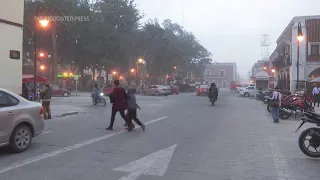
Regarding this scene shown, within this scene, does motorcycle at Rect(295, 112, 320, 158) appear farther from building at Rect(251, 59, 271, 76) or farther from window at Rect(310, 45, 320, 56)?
building at Rect(251, 59, 271, 76)

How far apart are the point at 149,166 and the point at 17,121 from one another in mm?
3329

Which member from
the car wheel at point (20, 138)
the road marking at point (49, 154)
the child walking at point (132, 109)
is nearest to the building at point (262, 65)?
the child walking at point (132, 109)

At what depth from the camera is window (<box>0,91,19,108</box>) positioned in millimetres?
7609

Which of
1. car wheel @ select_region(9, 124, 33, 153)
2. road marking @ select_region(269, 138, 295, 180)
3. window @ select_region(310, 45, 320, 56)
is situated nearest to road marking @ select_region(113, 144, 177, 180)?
road marking @ select_region(269, 138, 295, 180)

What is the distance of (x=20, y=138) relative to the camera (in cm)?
783

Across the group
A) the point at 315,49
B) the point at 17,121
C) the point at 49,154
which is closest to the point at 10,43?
the point at 17,121

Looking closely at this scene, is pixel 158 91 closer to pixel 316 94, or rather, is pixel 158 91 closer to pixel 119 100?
pixel 316 94

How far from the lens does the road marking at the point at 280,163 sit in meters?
6.07

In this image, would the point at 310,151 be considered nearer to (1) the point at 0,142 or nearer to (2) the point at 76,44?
(1) the point at 0,142

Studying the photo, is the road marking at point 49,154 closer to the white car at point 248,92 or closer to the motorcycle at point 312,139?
the motorcycle at point 312,139

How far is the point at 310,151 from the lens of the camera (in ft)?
25.1

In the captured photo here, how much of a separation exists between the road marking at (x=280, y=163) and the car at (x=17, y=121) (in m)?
5.62

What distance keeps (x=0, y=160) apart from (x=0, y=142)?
46 centimetres

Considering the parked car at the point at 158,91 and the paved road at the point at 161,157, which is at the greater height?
the parked car at the point at 158,91
